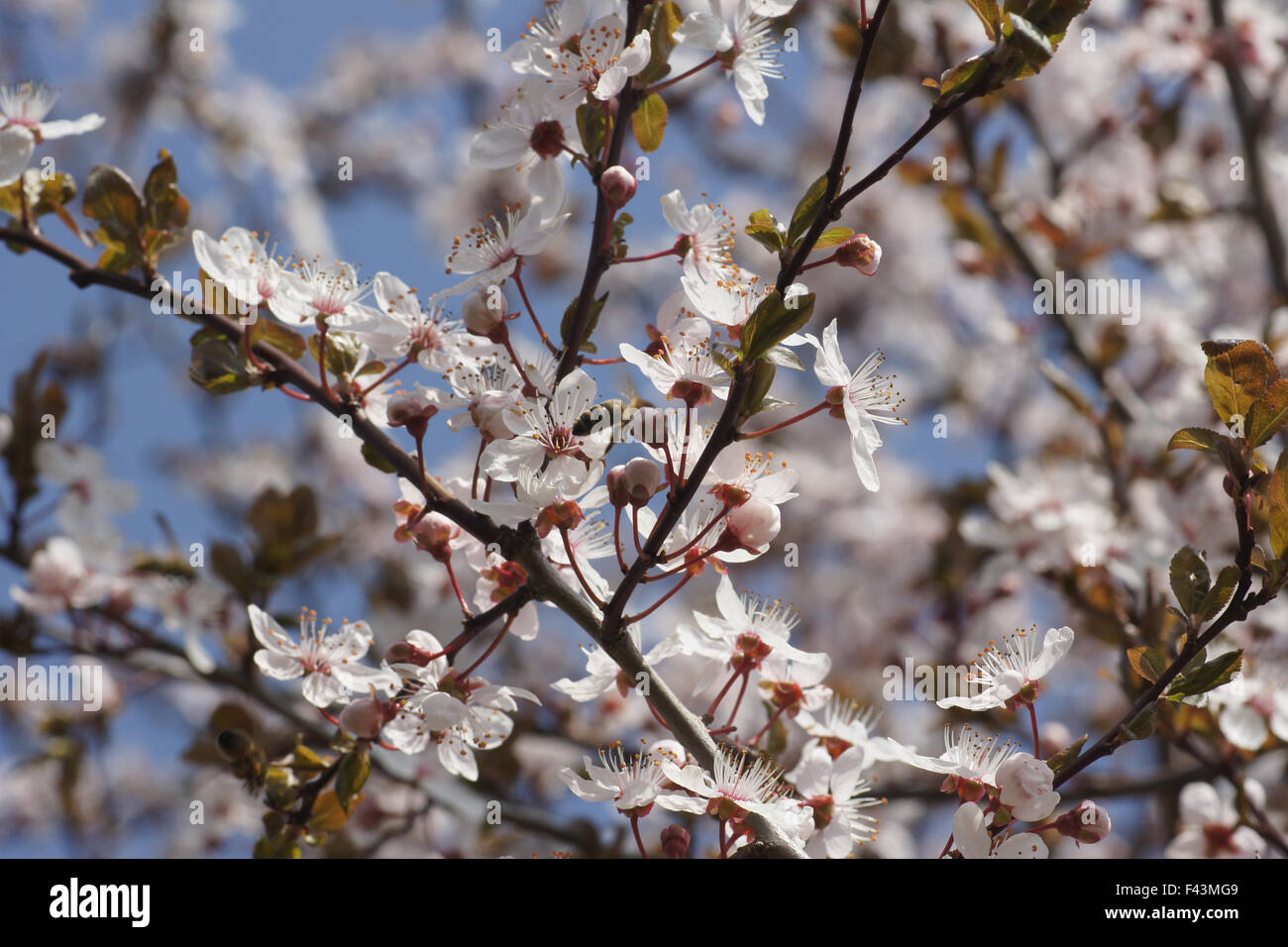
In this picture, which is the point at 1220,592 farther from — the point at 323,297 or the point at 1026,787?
the point at 323,297

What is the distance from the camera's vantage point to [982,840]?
1.18 metres

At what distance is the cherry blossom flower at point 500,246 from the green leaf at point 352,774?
1.80ft

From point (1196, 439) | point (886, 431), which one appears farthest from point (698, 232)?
point (886, 431)

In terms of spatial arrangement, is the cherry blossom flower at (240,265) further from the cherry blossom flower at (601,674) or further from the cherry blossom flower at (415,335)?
the cherry blossom flower at (601,674)

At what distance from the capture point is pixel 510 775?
86.6 inches

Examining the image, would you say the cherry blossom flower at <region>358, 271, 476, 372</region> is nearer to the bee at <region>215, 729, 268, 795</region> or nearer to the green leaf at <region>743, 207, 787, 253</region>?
the green leaf at <region>743, 207, 787, 253</region>

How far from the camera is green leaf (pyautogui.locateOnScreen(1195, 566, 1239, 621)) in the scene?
45.0 inches

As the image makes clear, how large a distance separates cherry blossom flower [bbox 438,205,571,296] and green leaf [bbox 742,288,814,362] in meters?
0.28

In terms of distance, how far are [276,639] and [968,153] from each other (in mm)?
2219

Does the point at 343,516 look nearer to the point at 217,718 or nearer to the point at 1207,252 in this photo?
the point at 217,718

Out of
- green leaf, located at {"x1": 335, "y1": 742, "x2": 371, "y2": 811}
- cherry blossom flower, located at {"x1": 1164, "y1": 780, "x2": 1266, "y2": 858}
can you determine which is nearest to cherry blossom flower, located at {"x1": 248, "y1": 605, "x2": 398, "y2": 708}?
green leaf, located at {"x1": 335, "y1": 742, "x2": 371, "y2": 811}

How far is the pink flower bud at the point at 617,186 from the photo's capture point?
116 centimetres

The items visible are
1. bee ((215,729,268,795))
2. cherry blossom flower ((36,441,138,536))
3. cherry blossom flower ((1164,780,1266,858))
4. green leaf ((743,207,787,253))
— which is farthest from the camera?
cherry blossom flower ((36,441,138,536))
